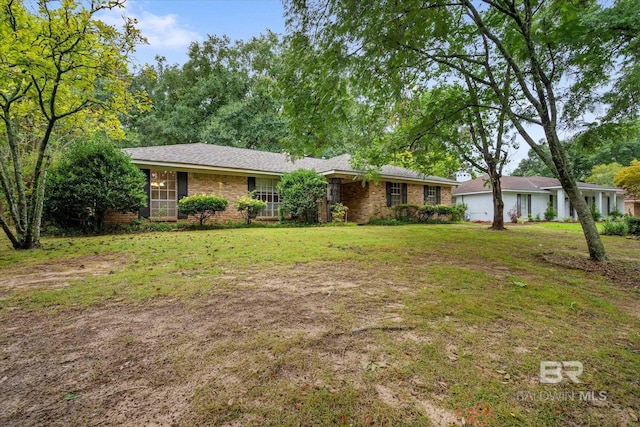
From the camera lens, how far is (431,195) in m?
18.3

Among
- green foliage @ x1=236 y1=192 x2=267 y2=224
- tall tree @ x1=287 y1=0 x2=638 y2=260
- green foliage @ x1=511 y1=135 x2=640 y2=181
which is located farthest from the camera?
green foliage @ x1=511 y1=135 x2=640 y2=181

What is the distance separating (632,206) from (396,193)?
2639cm

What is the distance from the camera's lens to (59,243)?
24.1 feet

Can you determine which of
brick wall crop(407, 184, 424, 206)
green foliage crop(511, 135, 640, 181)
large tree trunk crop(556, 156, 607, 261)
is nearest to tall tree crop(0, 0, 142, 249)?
large tree trunk crop(556, 156, 607, 261)

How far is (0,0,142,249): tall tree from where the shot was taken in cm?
520

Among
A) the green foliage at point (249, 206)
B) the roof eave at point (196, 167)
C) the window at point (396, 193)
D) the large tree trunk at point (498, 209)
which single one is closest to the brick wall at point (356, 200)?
the window at point (396, 193)

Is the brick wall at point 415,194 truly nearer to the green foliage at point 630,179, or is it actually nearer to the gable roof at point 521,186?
the gable roof at point 521,186

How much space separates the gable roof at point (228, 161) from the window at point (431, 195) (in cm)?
56

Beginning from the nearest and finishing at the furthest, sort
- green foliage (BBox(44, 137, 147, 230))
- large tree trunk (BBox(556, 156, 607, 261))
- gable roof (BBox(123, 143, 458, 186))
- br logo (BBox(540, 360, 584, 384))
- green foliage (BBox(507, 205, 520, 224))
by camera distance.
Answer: br logo (BBox(540, 360, 584, 384)) → large tree trunk (BBox(556, 156, 607, 261)) → green foliage (BBox(44, 137, 147, 230)) → gable roof (BBox(123, 143, 458, 186)) → green foliage (BBox(507, 205, 520, 224))

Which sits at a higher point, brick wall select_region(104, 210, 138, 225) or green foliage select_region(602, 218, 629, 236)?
brick wall select_region(104, 210, 138, 225)

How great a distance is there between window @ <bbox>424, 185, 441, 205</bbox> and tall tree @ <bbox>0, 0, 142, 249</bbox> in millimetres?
15825

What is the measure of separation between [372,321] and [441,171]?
13.6 metres

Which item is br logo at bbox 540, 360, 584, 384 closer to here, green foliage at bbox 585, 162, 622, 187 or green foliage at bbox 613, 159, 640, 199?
green foliage at bbox 613, 159, 640, 199

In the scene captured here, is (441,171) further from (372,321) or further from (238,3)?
(372,321)
